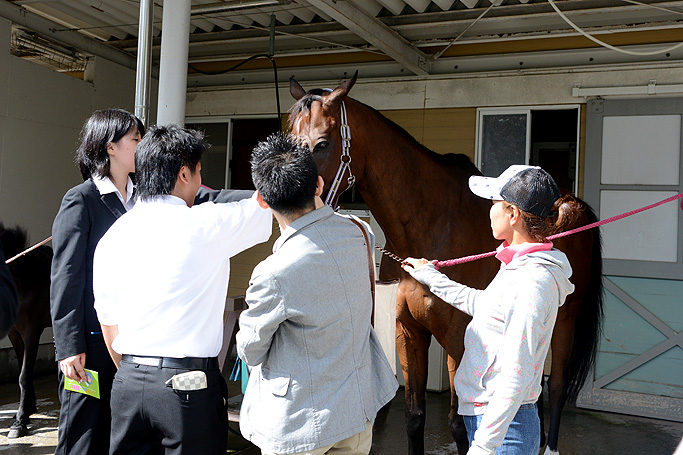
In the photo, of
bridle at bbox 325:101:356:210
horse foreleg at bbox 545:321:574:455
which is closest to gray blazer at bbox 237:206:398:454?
bridle at bbox 325:101:356:210

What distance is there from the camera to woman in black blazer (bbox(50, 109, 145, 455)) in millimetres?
2039

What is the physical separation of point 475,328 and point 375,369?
346 millimetres

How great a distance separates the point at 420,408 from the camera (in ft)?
9.68

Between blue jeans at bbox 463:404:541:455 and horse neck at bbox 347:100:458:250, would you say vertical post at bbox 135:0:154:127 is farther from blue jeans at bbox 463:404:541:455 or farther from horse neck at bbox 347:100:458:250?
blue jeans at bbox 463:404:541:455

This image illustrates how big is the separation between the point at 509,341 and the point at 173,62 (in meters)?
2.43

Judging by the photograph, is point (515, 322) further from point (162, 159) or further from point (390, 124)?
point (390, 124)

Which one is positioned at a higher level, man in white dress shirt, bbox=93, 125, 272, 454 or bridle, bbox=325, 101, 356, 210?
bridle, bbox=325, 101, 356, 210

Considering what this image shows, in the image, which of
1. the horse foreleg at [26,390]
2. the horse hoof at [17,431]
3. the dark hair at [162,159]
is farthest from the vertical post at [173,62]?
the horse hoof at [17,431]

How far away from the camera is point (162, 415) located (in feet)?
5.39

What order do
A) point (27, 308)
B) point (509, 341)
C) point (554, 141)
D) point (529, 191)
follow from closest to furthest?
point (509, 341), point (529, 191), point (27, 308), point (554, 141)

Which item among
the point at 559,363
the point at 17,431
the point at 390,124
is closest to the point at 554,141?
the point at 559,363

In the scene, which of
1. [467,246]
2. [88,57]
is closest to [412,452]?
[467,246]

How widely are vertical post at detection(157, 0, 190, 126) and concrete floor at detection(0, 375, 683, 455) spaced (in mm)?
2009

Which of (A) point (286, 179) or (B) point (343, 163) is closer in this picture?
(A) point (286, 179)
